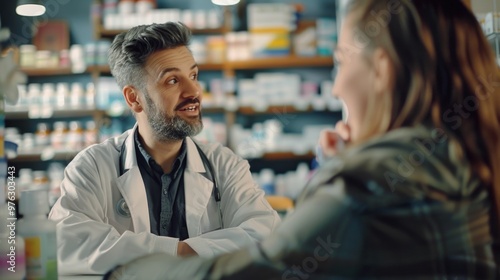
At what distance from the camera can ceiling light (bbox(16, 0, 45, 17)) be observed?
3410 mm

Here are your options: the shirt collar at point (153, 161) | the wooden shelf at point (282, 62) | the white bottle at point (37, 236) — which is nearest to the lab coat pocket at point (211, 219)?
the shirt collar at point (153, 161)

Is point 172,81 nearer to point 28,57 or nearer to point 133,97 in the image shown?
point 133,97

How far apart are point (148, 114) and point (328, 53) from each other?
2619 millimetres

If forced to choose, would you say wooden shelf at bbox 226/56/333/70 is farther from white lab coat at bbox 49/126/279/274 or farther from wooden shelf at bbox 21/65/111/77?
white lab coat at bbox 49/126/279/274

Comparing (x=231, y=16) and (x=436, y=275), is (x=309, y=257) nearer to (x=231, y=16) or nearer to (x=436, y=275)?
(x=436, y=275)

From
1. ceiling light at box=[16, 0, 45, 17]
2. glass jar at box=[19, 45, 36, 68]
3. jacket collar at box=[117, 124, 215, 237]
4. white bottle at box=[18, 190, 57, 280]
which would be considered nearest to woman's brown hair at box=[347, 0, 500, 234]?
white bottle at box=[18, 190, 57, 280]

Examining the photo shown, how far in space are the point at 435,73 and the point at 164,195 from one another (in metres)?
0.82

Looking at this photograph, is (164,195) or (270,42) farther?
(270,42)

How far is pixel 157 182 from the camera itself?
4.63ft

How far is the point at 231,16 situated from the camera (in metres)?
4.06

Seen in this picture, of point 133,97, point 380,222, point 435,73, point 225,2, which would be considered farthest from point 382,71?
point 225,2

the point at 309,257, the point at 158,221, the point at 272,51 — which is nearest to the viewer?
the point at 309,257

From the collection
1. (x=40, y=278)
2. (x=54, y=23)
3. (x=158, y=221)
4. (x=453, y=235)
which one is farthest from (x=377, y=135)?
(x=54, y=23)

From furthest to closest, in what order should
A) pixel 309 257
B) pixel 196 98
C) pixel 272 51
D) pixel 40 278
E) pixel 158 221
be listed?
pixel 272 51 → pixel 196 98 → pixel 158 221 → pixel 40 278 → pixel 309 257
